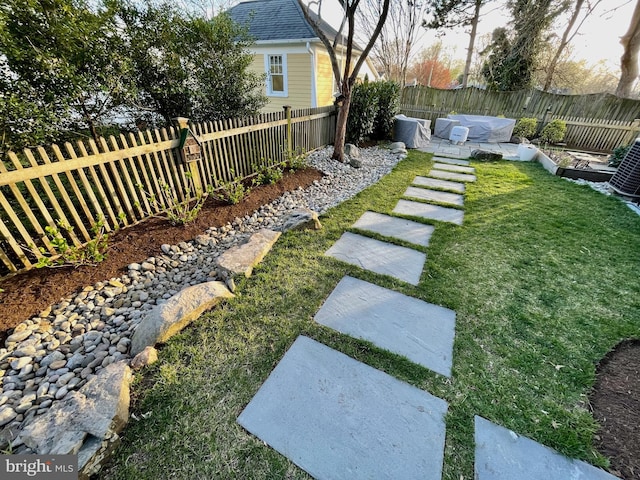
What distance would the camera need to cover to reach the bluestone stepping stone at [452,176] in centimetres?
530

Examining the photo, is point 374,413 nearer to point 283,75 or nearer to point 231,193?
point 231,193

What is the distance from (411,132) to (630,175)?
15.1 feet

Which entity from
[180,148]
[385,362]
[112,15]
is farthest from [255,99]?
[385,362]

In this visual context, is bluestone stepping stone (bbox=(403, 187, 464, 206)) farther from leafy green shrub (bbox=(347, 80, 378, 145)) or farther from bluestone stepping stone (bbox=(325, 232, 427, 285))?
leafy green shrub (bbox=(347, 80, 378, 145))

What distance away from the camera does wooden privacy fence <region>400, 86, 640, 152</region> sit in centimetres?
814

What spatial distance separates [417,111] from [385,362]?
11294mm

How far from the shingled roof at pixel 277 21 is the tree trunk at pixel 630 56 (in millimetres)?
9488

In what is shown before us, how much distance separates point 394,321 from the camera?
2.04 m

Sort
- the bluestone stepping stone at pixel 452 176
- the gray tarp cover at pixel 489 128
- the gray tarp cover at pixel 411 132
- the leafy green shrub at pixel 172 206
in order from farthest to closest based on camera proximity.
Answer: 1. the gray tarp cover at pixel 489 128
2. the gray tarp cover at pixel 411 132
3. the bluestone stepping stone at pixel 452 176
4. the leafy green shrub at pixel 172 206

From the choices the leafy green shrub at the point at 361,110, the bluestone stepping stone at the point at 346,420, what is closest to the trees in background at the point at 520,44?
the leafy green shrub at the point at 361,110

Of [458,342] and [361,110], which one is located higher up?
[361,110]

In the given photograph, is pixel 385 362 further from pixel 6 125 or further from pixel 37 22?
pixel 37 22

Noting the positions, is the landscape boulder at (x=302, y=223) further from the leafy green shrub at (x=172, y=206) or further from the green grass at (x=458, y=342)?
the leafy green shrub at (x=172, y=206)

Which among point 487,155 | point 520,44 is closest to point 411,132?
point 487,155
